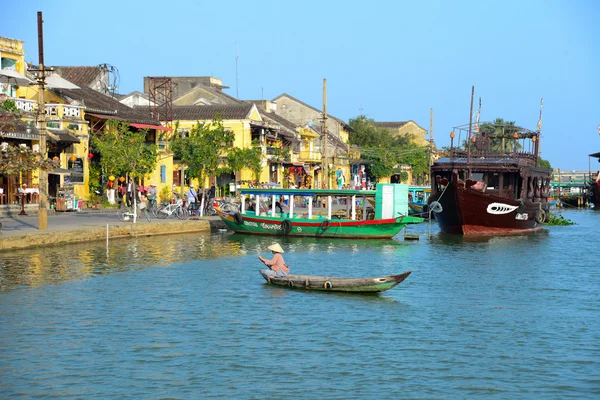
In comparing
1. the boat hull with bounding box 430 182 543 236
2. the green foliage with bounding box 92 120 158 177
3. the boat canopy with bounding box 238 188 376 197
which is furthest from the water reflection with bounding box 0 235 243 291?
the boat hull with bounding box 430 182 543 236

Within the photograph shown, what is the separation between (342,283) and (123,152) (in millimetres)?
22901

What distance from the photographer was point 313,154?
78625 millimetres

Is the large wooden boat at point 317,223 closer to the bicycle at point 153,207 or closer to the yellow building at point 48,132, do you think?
the bicycle at point 153,207

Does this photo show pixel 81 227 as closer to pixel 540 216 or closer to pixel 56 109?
pixel 56 109

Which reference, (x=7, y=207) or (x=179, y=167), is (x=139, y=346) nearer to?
(x=7, y=207)

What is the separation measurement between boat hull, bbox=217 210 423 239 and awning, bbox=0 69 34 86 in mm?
11235

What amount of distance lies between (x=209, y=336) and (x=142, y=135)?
28.1 metres

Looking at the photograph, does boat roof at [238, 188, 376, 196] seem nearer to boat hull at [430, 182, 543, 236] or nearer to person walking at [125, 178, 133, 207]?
boat hull at [430, 182, 543, 236]

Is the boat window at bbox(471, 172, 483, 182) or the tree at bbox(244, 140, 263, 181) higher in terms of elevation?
the tree at bbox(244, 140, 263, 181)

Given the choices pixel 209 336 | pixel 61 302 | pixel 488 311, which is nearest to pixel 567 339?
pixel 488 311

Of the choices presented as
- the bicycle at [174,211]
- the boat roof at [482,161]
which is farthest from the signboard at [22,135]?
the boat roof at [482,161]

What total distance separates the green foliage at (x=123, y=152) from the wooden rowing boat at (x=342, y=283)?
20.8m

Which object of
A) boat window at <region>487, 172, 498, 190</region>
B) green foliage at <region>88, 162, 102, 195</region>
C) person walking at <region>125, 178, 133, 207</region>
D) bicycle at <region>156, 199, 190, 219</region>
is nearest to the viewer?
bicycle at <region>156, 199, 190, 219</region>

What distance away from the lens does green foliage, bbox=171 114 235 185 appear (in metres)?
49.2
